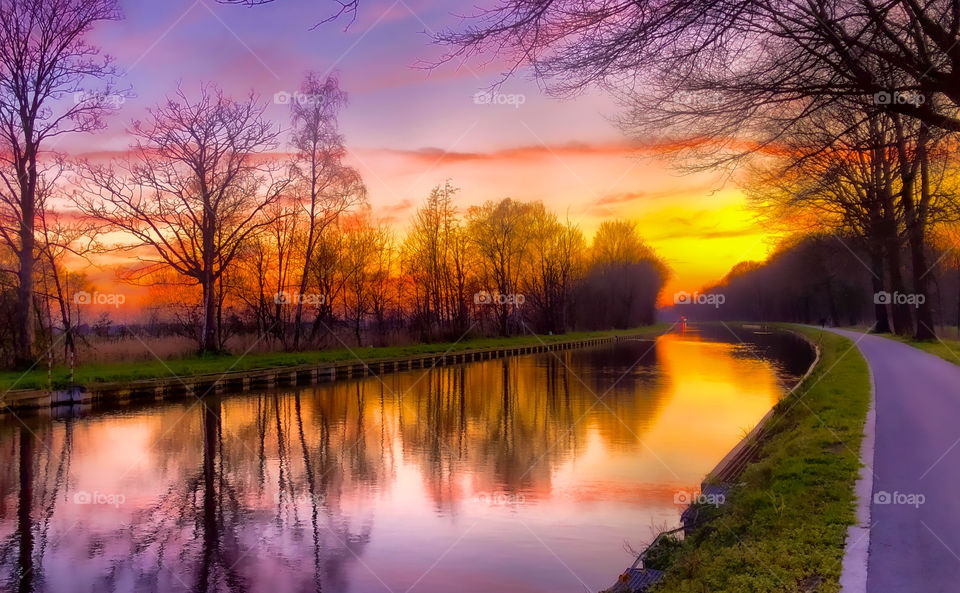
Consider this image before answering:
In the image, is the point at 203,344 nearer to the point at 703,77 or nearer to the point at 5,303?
the point at 5,303

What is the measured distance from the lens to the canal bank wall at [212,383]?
17266 millimetres

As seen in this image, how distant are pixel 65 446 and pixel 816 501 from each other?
1244 cm

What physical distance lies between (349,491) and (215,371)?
574 inches

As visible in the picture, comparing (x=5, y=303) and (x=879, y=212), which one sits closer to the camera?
(x=5, y=303)

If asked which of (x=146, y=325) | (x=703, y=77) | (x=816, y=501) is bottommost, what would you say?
(x=816, y=501)

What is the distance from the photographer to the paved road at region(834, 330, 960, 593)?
4.88 m

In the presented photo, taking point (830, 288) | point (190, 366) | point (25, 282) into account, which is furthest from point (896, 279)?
point (830, 288)

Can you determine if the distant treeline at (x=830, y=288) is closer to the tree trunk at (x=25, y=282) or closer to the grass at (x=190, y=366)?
the grass at (x=190, y=366)

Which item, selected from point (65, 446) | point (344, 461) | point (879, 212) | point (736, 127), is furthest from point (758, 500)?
point (879, 212)

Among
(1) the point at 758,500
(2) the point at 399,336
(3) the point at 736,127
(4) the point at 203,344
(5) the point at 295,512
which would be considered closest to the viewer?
(1) the point at 758,500

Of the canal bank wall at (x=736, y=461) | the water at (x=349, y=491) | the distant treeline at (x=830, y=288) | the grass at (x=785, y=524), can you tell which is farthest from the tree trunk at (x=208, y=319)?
the grass at (x=785, y=524)

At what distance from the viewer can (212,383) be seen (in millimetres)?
21844

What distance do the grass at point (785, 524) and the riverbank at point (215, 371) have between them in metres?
16.1

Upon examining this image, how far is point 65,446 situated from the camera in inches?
513
